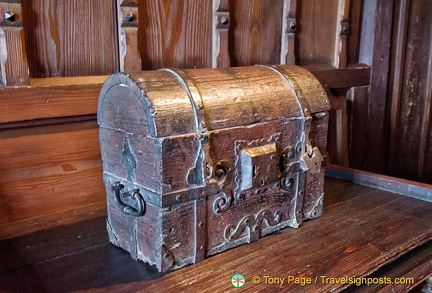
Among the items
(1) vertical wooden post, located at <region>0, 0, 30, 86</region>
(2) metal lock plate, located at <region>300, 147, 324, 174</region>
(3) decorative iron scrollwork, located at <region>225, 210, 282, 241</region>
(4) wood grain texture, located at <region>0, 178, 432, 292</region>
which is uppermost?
(1) vertical wooden post, located at <region>0, 0, 30, 86</region>

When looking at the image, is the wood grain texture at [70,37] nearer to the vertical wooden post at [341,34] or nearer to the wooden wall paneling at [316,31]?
the wooden wall paneling at [316,31]

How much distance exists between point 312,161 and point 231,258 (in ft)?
1.29

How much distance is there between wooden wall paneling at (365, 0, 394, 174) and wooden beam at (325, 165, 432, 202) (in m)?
0.64

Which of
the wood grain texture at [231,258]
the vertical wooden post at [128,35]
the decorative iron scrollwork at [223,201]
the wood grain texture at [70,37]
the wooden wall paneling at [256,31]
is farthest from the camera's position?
the wooden wall paneling at [256,31]

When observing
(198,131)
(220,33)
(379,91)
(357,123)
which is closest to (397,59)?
(379,91)

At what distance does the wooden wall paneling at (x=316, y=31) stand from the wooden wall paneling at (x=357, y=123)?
0.30 metres

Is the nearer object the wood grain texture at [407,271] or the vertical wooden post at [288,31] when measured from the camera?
the wood grain texture at [407,271]

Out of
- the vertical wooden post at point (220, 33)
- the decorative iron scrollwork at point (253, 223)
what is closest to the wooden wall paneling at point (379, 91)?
the vertical wooden post at point (220, 33)

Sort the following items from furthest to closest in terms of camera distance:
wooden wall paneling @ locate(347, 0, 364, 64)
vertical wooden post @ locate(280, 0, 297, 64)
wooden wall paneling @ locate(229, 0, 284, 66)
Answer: wooden wall paneling @ locate(347, 0, 364, 64), vertical wooden post @ locate(280, 0, 297, 64), wooden wall paneling @ locate(229, 0, 284, 66)

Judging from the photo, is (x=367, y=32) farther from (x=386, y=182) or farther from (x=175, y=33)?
(x=175, y=33)

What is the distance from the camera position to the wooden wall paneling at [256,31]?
5.64 ft

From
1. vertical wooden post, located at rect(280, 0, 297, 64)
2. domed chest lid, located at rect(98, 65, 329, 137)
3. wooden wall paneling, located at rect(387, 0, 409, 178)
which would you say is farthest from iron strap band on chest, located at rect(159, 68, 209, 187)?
wooden wall paneling, located at rect(387, 0, 409, 178)

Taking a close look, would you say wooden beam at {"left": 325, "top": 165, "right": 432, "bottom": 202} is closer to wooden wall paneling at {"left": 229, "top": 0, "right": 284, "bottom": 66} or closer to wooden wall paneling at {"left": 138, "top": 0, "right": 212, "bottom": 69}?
wooden wall paneling at {"left": 229, "top": 0, "right": 284, "bottom": 66}

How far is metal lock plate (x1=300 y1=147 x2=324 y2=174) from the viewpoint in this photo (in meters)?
1.27
